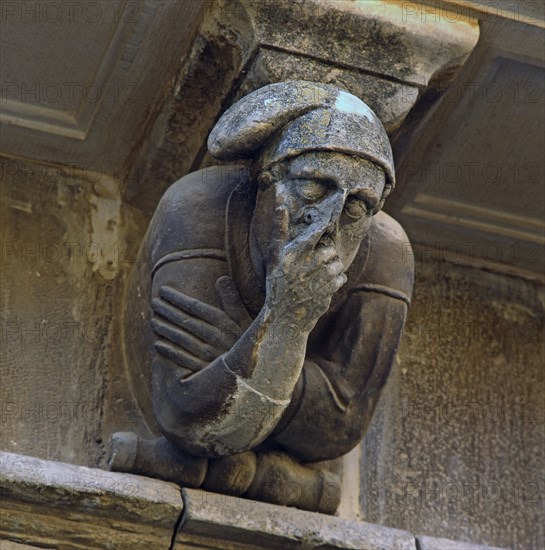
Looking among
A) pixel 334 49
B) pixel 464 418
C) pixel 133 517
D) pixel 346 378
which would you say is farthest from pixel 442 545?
pixel 334 49

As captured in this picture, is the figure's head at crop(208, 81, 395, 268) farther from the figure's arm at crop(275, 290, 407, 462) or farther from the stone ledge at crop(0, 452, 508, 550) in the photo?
the stone ledge at crop(0, 452, 508, 550)

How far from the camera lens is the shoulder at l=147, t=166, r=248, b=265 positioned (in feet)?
10.2

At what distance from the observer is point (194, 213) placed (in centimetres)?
314

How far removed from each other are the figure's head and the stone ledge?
0.46m

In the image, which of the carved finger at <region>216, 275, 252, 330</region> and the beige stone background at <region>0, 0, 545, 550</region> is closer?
the carved finger at <region>216, 275, 252, 330</region>

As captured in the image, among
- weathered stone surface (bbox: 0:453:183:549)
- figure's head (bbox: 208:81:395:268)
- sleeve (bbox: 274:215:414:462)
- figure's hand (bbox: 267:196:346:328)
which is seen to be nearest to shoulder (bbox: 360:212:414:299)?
sleeve (bbox: 274:215:414:462)

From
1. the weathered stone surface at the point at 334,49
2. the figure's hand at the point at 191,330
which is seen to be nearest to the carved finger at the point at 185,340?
the figure's hand at the point at 191,330

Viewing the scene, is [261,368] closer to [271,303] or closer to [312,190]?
[271,303]

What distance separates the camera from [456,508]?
3479 millimetres

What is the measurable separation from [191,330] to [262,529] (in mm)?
371

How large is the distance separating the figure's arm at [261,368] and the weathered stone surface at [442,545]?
1.23ft

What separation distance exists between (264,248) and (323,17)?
0.45 metres

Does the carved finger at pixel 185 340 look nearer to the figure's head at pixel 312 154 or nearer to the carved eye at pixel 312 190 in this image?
the figure's head at pixel 312 154

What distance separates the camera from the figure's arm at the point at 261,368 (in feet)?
9.47
